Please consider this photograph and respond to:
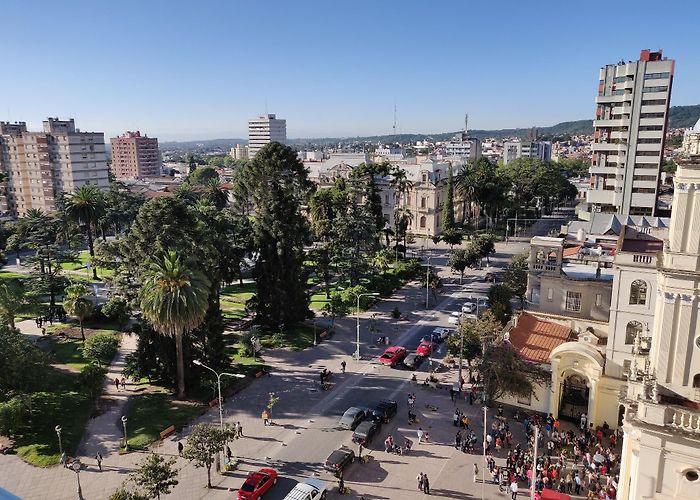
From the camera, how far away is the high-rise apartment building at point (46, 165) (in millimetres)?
121438

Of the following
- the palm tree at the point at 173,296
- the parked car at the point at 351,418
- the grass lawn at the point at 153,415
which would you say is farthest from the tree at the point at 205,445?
the palm tree at the point at 173,296

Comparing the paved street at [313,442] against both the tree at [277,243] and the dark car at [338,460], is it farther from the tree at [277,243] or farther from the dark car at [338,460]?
the tree at [277,243]

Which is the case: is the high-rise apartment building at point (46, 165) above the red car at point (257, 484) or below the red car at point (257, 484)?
above

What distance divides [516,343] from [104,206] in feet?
222

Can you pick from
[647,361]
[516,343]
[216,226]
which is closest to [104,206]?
[216,226]

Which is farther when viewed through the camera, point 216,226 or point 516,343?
point 216,226

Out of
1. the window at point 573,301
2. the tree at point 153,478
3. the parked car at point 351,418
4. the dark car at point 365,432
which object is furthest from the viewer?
the window at point 573,301

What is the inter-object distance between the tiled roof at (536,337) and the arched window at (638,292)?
19.8ft

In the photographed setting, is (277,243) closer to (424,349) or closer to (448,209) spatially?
(424,349)

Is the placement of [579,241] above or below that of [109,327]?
above

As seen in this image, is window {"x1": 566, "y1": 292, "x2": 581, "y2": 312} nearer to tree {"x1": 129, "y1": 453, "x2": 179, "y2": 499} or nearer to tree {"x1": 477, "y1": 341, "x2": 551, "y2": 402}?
tree {"x1": 477, "y1": 341, "x2": 551, "y2": 402}

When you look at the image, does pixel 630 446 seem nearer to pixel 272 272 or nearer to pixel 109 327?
pixel 272 272

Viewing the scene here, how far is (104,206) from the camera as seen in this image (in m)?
81.4

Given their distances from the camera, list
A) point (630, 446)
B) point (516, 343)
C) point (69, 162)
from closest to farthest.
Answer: point (630, 446) → point (516, 343) → point (69, 162)
